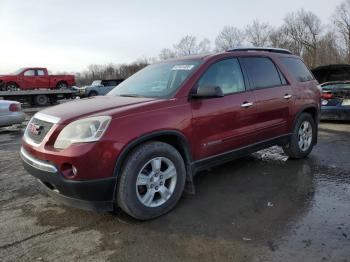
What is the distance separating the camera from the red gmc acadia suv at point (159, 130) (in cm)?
336

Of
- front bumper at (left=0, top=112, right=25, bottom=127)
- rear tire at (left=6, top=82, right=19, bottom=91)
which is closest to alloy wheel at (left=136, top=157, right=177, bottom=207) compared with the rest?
front bumper at (left=0, top=112, right=25, bottom=127)

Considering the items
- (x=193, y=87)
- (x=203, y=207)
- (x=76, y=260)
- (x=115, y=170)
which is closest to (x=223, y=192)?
(x=203, y=207)

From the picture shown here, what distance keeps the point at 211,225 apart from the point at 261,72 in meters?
2.57

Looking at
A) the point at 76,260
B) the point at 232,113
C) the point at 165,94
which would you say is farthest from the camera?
the point at 232,113

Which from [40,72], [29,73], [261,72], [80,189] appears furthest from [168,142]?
[40,72]

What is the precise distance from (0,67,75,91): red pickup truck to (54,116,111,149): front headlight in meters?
Answer: 22.3

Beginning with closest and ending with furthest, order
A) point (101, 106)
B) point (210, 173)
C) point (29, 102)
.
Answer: point (101, 106) < point (210, 173) < point (29, 102)

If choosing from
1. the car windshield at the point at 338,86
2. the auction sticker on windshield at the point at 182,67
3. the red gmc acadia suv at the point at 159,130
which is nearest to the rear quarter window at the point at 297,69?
the red gmc acadia suv at the point at 159,130

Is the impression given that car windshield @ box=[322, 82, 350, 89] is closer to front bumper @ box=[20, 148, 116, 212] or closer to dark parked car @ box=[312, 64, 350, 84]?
dark parked car @ box=[312, 64, 350, 84]

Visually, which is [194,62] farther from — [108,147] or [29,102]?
[29,102]

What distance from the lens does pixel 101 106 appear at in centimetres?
386

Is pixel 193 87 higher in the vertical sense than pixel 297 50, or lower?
lower

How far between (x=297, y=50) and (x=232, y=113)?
64747 millimetres

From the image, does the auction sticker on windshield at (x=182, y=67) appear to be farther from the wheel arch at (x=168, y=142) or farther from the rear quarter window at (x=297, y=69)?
the rear quarter window at (x=297, y=69)
